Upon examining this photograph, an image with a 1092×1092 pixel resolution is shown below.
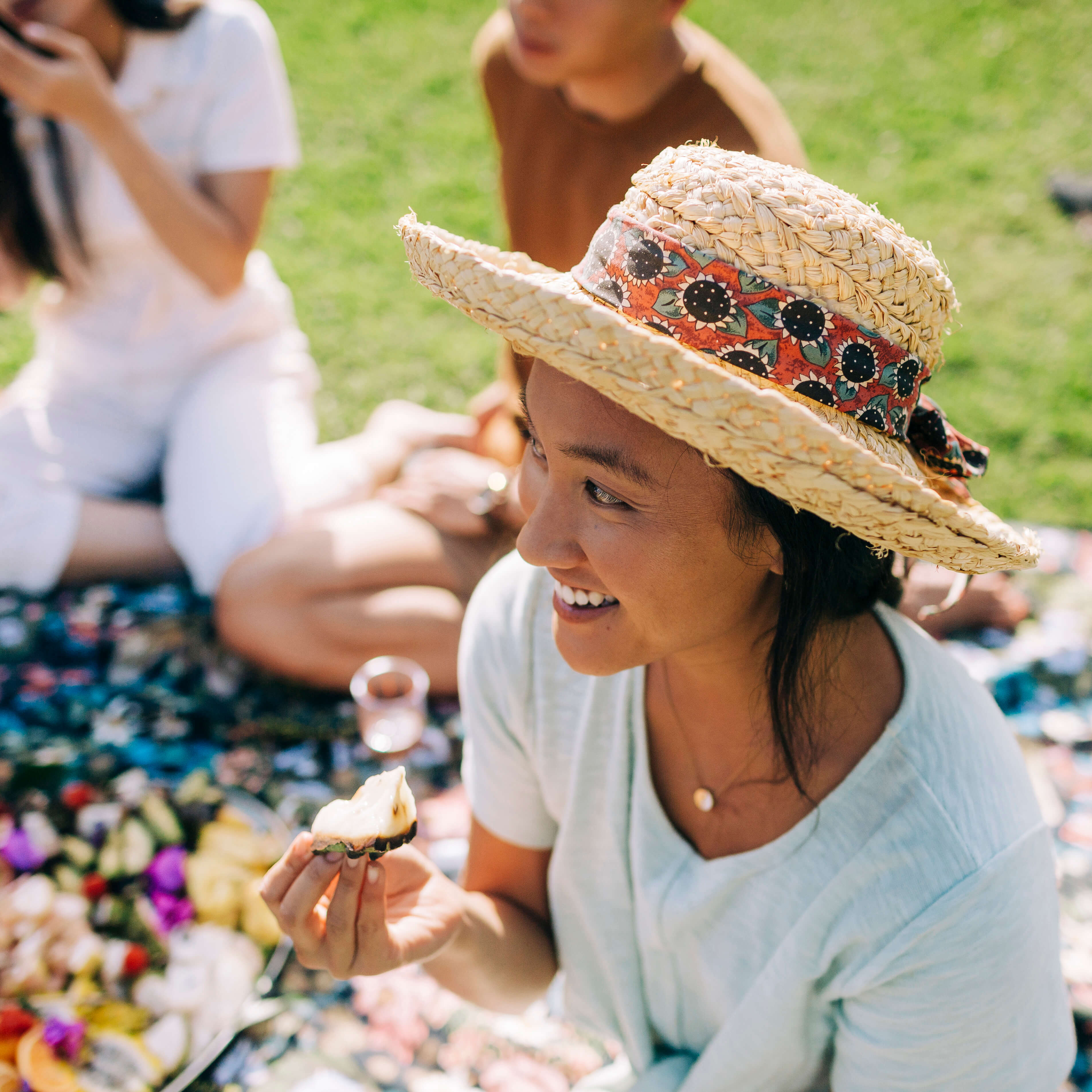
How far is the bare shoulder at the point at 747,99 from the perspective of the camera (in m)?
2.92

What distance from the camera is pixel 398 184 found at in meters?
5.93

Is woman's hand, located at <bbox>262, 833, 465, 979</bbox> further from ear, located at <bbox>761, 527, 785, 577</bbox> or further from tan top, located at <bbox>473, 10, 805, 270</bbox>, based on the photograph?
tan top, located at <bbox>473, 10, 805, 270</bbox>

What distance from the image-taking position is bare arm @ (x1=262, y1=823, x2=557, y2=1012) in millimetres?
1448

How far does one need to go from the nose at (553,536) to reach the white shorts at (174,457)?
2.02 metres

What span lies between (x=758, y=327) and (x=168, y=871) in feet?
6.53

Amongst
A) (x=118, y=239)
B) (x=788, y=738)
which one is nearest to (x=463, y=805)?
(x=788, y=738)

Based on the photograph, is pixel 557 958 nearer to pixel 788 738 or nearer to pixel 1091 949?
pixel 788 738

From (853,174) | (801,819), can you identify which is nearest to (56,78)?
(801,819)

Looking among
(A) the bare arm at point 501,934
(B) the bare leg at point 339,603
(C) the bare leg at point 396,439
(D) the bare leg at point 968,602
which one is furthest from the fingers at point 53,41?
(D) the bare leg at point 968,602

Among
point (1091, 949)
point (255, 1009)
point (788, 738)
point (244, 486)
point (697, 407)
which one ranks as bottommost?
point (255, 1009)

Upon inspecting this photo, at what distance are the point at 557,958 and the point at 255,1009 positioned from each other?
0.73 m

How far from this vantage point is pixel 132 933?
2.28 meters

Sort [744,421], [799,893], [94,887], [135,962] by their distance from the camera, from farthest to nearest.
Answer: [94,887], [135,962], [799,893], [744,421]

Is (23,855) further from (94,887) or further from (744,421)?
(744,421)
